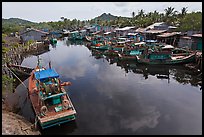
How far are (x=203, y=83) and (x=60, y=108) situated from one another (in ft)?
58.1

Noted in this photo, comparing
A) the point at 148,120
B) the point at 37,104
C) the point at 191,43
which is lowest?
the point at 148,120

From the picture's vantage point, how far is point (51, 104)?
42.4 feet

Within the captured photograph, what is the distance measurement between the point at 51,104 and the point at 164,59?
73.6 ft

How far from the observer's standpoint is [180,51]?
32.7 metres

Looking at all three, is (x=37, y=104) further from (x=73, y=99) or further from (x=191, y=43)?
(x=191, y=43)

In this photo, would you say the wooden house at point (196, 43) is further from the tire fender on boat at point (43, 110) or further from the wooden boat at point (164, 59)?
the tire fender on boat at point (43, 110)

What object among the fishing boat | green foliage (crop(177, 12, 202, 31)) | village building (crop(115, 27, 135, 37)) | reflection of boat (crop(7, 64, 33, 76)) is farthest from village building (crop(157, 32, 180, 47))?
the fishing boat

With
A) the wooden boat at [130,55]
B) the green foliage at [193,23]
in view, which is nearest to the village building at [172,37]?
the green foliage at [193,23]

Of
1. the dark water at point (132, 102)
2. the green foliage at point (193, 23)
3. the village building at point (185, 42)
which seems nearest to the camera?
the dark water at point (132, 102)

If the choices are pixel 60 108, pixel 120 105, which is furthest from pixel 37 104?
pixel 120 105

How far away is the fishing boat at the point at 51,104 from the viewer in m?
11.4

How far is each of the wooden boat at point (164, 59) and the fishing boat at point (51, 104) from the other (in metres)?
19.9

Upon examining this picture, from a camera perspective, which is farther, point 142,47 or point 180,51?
point 142,47

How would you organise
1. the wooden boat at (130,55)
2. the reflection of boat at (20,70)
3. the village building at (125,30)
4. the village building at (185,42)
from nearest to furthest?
the reflection of boat at (20,70)
the village building at (185,42)
the wooden boat at (130,55)
the village building at (125,30)
